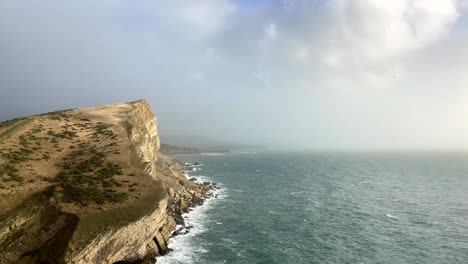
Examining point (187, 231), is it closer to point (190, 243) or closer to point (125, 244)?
point (190, 243)

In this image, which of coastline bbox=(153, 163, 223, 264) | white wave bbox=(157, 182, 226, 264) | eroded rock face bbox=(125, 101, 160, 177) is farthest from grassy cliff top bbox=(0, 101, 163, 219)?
coastline bbox=(153, 163, 223, 264)

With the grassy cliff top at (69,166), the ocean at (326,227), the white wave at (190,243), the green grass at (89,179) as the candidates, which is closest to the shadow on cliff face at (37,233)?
the grassy cliff top at (69,166)

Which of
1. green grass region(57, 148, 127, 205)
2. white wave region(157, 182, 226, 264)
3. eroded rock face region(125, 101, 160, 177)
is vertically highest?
eroded rock face region(125, 101, 160, 177)

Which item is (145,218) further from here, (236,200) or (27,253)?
(236,200)

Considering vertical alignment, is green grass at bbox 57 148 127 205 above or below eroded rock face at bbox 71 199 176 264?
above

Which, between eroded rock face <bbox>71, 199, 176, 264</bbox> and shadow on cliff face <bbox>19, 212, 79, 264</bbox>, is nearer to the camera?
shadow on cliff face <bbox>19, 212, 79, 264</bbox>

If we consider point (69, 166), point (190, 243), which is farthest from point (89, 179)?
point (190, 243)

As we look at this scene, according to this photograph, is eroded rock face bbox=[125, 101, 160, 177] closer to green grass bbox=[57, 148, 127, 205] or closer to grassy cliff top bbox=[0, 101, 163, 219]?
grassy cliff top bbox=[0, 101, 163, 219]

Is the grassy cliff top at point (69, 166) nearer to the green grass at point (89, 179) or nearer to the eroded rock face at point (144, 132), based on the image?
the green grass at point (89, 179)
